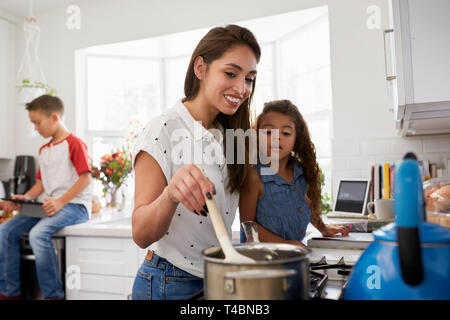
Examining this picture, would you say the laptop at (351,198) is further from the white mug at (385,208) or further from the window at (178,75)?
the window at (178,75)

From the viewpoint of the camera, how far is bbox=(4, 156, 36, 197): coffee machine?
12.1 ft

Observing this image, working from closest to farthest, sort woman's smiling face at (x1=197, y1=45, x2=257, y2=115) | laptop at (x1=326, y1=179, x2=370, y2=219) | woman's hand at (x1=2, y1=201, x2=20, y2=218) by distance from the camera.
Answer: woman's smiling face at (x1=197, y1=45, x2=257, y2=115) < laptop at (x1=326, y1=179, x2=370, y2=219) < woman's hand at (x1=2, y1=201, x2=20, y2=218)

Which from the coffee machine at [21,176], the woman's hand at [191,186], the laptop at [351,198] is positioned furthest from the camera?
the coffee machine at [21,176]

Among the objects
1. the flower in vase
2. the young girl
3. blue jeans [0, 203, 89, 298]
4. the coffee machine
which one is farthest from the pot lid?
the coffee machine

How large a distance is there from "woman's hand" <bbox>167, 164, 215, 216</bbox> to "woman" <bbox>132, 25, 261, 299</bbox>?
9.1 inches

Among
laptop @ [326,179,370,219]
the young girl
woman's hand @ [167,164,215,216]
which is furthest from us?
laptop @ [326,179,370,219]

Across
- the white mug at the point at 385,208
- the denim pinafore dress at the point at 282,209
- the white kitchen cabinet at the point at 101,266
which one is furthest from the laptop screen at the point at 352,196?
the white kitchen cabinet at the point at 101,266

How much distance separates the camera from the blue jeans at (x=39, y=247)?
97.8 inches

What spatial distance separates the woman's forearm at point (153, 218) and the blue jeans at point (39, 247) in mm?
1819

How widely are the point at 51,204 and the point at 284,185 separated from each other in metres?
1.70

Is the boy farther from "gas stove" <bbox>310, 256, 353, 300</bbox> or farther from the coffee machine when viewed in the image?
"gas stove" <bbox>310, 256, 353, 300</bbox>

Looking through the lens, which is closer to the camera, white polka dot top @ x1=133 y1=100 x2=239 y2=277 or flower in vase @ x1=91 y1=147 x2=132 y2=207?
white polka dot top @ x1=133 y1=100 x2=239 y2=277

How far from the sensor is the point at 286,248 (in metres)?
0.62
